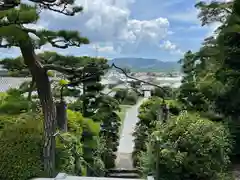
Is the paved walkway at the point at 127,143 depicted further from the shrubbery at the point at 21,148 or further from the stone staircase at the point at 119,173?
the shrubbery at the point at 21,148

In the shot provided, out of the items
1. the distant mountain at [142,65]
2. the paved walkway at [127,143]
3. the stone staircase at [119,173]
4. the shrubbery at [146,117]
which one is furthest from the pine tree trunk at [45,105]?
the paved walkway at [127,143]

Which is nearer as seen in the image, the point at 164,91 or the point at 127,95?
the point at 164,91

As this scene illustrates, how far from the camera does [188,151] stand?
4473 mm

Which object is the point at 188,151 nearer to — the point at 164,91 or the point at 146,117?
the point at 164,91

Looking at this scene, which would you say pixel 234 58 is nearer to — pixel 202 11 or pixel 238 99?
pixel 238 99

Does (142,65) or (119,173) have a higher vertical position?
(142,65)

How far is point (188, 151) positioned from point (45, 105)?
2.37 m

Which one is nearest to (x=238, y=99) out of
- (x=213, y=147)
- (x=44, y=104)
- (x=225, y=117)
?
(x=225, y=117)

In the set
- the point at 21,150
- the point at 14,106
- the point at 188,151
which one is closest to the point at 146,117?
the point at 14,106

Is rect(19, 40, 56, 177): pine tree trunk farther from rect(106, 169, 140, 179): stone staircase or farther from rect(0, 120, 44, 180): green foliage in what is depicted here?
rect(106, 169, 140, 179): stone staircase

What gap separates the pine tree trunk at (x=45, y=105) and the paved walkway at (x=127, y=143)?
945cm

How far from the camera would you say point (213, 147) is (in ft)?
14.8

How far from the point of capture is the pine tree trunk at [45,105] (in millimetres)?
4785

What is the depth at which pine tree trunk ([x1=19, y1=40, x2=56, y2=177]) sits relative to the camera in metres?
4.79
